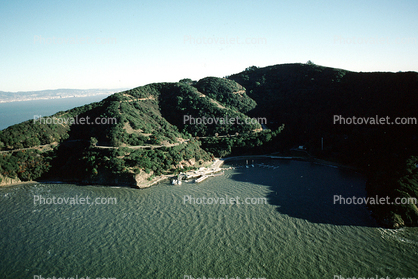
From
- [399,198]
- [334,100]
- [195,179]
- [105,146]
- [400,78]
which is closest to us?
[399,198]

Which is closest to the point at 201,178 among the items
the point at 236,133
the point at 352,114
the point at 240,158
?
the point at 240,158

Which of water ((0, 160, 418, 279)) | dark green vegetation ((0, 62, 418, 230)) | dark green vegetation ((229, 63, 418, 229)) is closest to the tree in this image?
dark green vegetation ((0, 62, 418, 230))

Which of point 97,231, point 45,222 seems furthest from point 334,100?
point 45,222

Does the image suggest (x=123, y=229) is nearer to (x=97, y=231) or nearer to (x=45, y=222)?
(x=97, y=231)

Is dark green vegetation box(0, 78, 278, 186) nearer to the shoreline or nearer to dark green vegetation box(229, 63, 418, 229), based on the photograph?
the shoreline

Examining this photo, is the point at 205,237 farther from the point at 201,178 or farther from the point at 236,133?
the point at 236,133

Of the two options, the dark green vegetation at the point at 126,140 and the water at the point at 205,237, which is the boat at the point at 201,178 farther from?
the dark green vegetation at the point at 126,140

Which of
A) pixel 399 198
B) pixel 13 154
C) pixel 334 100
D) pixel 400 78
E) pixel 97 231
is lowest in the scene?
pixel 97 231
